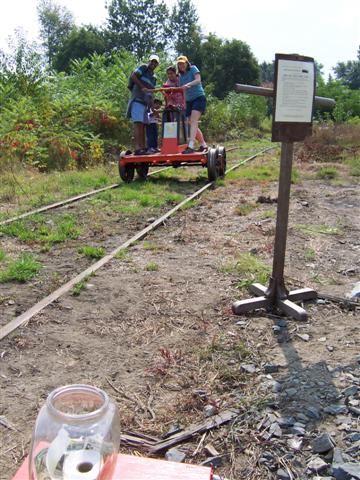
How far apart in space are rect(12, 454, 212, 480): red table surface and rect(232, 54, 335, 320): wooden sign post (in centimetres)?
223

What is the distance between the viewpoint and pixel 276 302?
13.6ft

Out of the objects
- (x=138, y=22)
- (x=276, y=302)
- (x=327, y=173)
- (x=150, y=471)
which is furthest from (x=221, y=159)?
(x=138, y=22)

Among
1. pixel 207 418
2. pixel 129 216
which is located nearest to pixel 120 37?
pixel 129 216

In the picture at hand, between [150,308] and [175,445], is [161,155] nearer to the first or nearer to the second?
[150,308]

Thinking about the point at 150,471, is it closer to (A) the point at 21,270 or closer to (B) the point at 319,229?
(A) the point at 21,270

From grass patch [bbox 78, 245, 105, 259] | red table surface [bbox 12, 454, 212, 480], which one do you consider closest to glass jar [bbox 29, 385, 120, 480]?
red table surface [bbox 12, 454, 212, 480]

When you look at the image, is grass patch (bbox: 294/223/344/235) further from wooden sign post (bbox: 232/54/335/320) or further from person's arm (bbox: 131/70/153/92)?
person's arm (bbox: 131/70/153/92)

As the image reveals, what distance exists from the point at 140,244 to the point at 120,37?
7111cm

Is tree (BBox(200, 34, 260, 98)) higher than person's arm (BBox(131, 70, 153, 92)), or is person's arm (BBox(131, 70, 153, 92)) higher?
tree (BBox(200, 34, 260, 98))

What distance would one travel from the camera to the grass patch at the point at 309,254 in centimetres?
551

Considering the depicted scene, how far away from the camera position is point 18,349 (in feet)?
11.4

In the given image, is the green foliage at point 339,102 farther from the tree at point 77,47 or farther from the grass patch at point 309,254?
the tree at point 77,47

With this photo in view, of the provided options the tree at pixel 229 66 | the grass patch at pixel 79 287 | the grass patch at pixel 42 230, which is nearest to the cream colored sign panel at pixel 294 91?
the grass patch at pixel 79 287

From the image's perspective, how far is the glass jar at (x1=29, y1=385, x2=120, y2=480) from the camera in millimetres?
1419
